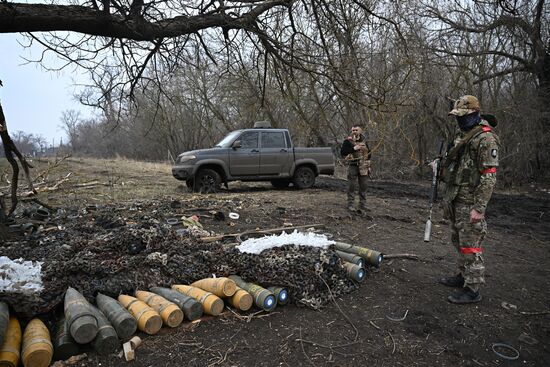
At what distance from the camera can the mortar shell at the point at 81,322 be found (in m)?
2.78

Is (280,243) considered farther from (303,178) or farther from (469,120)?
(303,178)

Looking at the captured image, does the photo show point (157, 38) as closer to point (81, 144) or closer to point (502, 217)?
point (502, 217)

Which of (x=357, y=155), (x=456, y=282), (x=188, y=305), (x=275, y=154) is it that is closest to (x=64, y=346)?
(x=188, y=305)

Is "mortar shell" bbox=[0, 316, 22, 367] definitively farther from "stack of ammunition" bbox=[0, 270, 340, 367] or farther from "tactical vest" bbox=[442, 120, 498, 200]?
"tactical vest" bbox=[442, 120, 498, 200]

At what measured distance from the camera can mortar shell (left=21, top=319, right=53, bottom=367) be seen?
2.59 m

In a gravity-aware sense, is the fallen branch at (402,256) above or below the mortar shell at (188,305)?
below

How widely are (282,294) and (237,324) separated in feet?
1.83

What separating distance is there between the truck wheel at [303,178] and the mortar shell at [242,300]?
9.01m

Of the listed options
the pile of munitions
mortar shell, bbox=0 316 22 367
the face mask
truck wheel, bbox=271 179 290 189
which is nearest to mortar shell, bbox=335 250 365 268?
the pile of munitions

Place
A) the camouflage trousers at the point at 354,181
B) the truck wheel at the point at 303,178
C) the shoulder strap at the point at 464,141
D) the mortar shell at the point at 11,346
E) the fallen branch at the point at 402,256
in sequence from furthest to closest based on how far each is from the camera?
the truck wheel at the point at 303,178
the camouflage trousers at the point at 354,181
the fallen branch at the point at 402,256
the shoulder strap at the point at 464,141
the mortar shell at the point at 11,346

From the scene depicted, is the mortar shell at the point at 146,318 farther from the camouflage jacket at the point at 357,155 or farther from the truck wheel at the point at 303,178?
the truck wheel at the point at 303,178

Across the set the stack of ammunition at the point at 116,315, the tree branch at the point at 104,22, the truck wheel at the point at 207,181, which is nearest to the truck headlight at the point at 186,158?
the truck wheel at the point at 207,181

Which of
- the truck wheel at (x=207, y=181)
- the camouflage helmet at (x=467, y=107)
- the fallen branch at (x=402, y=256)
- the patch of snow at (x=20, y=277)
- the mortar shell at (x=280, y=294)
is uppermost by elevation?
the camouflage helmet at (x=467, y=107)

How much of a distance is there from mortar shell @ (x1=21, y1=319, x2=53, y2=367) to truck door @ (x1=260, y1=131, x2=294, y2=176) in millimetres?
9245
